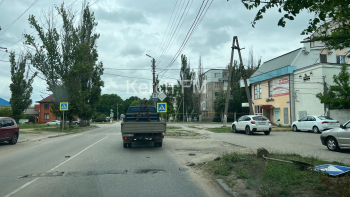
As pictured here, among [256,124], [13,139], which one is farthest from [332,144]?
[13,139]

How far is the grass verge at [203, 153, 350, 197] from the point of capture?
509 cm

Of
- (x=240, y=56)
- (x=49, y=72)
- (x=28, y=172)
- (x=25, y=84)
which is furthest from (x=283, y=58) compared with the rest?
(x=25, y=84)

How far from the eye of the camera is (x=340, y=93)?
2319 centimetres

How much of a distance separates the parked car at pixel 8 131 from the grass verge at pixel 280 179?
41.4 ft

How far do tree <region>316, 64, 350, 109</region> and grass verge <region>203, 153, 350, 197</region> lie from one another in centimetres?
1782

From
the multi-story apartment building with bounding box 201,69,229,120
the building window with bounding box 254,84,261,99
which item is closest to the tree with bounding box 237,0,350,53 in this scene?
the building window with bounding box 254,84,261,99

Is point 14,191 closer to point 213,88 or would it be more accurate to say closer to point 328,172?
point 328,172

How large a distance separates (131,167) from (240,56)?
71.1 ft

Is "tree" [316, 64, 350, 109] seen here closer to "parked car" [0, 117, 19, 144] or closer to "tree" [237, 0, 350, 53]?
"tree" [237, 0, 350, 53]

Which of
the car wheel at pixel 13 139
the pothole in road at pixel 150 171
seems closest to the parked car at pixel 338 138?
the pothole in road at pixel 150 171

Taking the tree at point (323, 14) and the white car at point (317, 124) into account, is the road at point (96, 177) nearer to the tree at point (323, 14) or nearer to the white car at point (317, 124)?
the tree at point (323, 14)

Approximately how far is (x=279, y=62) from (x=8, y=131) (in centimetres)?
3288

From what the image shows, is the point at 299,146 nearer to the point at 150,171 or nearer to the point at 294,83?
the point at 150,171

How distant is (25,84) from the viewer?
43000 millimetres
